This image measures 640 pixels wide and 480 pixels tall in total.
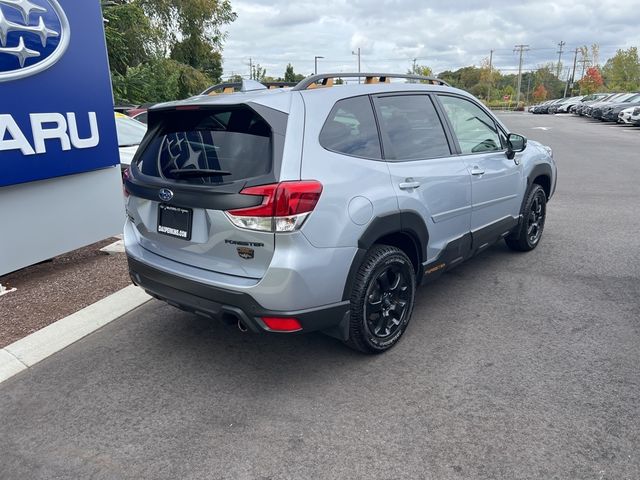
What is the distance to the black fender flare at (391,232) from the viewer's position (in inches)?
121

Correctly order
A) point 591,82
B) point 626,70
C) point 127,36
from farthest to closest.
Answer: point 591,82
point 626,70
point 127,36

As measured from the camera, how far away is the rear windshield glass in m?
2.90

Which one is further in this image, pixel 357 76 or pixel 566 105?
pixel 566 105

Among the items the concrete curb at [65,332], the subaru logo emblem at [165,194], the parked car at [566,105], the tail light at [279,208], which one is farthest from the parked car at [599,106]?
the subaru logo emblem at [165,194]

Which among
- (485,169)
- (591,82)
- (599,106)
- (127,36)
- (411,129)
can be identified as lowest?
(599,106)

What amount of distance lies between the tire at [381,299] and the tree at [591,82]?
84019 mm

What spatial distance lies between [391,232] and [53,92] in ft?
12.1

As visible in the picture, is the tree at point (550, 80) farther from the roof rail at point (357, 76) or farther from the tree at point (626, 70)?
the roof rail at point (357, 76)

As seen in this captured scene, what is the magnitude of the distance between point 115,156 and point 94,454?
3968 millimetres

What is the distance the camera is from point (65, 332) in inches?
154

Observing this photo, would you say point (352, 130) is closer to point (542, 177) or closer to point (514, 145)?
point (514, 145)

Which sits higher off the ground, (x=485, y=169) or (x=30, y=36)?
(x=30, y=36)

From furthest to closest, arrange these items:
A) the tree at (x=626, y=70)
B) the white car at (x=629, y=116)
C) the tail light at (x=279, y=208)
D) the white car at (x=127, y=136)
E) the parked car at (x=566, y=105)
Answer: the tree at (x=626, y=70) → the parked car at (x=566, y=105) → the white car at (x=629, y=116) → the white car at (x=127, y=136) → the tail light at (x=279, y=208)

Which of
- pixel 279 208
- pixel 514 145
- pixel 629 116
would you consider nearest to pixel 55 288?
pixel 279 208
